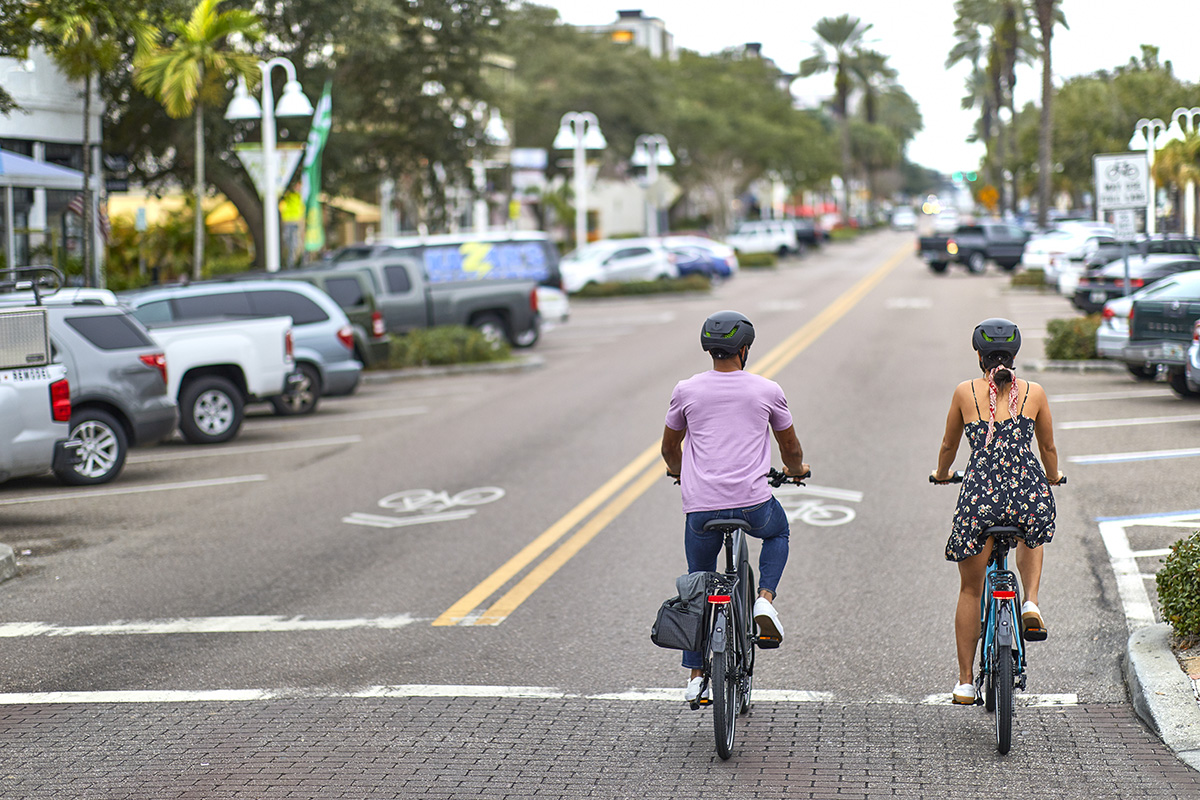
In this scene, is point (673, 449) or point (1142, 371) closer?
point (673, 449)

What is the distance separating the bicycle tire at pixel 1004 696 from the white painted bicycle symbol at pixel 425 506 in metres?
6.53

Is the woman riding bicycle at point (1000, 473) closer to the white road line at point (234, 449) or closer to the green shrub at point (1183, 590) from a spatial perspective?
the green shrub at point (1183, 590)

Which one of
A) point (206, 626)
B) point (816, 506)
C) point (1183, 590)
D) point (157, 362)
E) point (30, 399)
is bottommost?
point (206, 626)

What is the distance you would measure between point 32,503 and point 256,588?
461 cm

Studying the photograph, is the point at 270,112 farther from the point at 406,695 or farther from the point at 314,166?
the point at 406,695

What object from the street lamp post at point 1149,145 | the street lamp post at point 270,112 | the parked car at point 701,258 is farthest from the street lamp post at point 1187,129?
the street lamp post at point 270,112

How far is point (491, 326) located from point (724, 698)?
20.9m

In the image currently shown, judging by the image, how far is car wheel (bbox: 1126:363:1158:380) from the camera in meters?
19.5

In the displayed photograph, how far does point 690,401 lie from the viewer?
6.16 metres

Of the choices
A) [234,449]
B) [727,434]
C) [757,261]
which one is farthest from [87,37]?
[757,261]

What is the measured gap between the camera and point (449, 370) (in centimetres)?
2378

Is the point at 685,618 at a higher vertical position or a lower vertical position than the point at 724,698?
higher

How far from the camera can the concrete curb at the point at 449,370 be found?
23.2 meters

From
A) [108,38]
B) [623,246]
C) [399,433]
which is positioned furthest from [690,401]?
[623,246]
